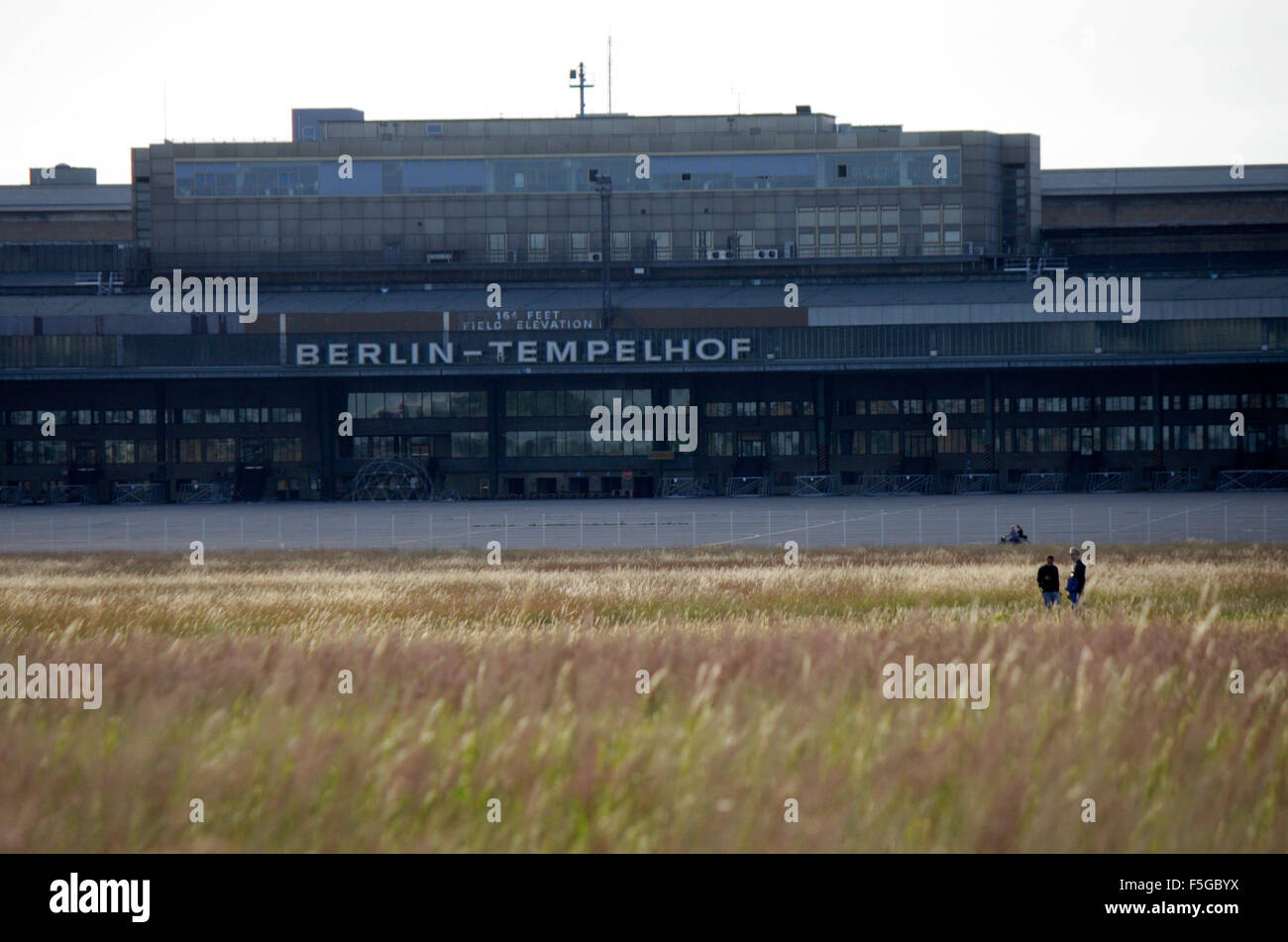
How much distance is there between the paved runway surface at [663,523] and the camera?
4800 centimetres

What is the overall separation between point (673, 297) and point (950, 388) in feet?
62.2

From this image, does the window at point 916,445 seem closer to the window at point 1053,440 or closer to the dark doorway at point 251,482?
the window at point 1053,440

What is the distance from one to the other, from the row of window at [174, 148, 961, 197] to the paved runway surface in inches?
1131

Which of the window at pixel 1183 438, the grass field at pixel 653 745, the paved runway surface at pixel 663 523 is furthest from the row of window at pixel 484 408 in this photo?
the grass field at pixel 653 745

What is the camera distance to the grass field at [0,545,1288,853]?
273 inches

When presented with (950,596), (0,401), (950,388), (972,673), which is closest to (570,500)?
(950,388)

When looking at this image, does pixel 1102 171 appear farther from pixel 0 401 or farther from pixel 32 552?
pixel 32 552
